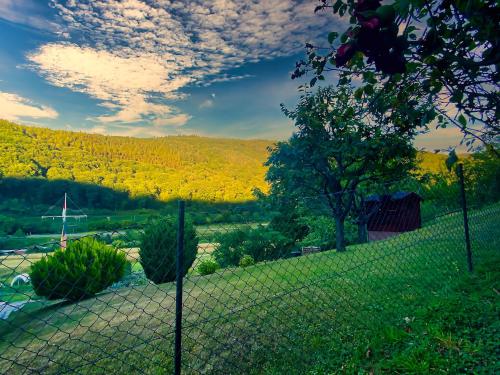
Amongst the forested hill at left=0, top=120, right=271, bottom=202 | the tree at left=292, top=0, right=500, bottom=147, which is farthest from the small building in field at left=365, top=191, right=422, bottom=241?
the tree at left=292, top=0, right=500, bottom=147

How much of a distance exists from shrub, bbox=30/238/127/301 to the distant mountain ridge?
36129 millimetres

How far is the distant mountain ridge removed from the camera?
6259cm

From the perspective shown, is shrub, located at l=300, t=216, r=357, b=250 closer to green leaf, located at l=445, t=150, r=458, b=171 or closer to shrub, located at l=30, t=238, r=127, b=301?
shrub, located at l=30, t=238, r=127, b=301

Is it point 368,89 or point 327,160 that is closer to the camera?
point 368,89

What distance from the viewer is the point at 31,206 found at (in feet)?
185

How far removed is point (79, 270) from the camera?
759 centimetres

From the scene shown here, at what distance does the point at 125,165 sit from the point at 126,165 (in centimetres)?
25

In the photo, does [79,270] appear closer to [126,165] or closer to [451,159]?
[451,159]

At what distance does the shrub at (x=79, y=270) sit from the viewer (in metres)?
7.34

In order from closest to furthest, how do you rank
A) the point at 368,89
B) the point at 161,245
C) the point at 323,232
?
the point at 368,89 < the point at 161,245 < the point at 323,232

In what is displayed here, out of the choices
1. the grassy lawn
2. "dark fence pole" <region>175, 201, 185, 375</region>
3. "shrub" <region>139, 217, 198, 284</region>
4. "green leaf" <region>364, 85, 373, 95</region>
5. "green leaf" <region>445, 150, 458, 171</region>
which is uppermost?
"green leaf" <region>364, 85, 373, 95</region>

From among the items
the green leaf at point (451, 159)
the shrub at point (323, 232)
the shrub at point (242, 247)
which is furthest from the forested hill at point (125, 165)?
the green leaf at point (451, 159)

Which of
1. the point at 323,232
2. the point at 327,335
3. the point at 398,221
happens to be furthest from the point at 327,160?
the point at 398,221

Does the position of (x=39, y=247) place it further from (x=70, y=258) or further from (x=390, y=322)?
(x=70, y=258)
